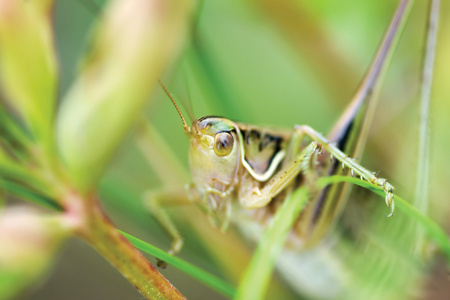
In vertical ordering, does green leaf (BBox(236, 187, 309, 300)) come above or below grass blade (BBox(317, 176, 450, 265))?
below

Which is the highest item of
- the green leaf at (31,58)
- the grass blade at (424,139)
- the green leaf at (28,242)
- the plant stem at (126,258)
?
the grass blade at (424,139)

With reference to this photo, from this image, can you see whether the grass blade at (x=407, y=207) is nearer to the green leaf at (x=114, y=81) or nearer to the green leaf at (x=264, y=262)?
the green leaf at (x=264, y=262)

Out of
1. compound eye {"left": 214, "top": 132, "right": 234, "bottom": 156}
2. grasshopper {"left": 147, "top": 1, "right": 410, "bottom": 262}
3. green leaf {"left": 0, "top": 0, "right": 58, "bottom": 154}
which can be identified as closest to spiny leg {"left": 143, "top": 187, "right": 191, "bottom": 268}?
grasshopper {"left": 147, "top": 1, "right": 410, "bottom": 262}

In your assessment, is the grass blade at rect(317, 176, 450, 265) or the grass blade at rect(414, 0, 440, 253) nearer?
the grass blade at rect(317, 176, 450, 265)

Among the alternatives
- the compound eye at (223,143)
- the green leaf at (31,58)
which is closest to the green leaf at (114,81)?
the green leaf at (31,58)

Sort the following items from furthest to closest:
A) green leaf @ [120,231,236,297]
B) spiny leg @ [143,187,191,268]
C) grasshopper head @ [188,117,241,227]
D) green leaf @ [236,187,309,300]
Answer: spiny leg @ [143,187,191,268] → grasshopper head @ [188,117,241,227] → green leaf @ [120,231,236,297] → green leaf @ [236,187,309,300]

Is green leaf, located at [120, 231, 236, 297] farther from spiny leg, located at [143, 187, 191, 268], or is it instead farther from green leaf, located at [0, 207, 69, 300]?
spiny leg, located at [143, 187, 191, 268]

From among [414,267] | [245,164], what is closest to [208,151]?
[245,164]
